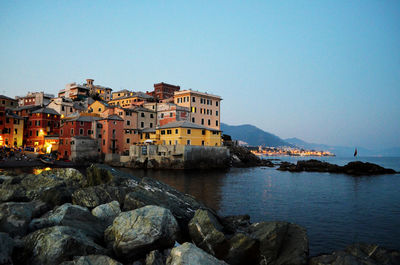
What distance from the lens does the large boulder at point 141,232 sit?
931 cm

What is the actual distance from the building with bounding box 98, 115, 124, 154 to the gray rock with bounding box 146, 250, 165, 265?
206ft

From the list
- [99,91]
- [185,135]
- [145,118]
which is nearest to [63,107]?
[145,118]

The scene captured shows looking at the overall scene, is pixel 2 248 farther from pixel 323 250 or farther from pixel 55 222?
pixel 323 250

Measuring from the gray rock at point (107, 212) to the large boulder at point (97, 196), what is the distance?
4.15 ft

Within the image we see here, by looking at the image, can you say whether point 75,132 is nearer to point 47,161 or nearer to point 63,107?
point 47,161

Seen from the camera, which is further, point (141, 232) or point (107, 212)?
point (107, 212)

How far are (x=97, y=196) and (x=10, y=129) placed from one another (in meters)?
79.5

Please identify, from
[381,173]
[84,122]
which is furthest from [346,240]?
[84,122]

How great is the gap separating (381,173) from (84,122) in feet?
236

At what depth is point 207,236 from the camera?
1060cm

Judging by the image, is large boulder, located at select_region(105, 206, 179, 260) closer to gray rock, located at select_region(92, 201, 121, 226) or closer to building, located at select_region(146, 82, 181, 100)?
gray rock, located at select_region(92, 201, 121, 226)

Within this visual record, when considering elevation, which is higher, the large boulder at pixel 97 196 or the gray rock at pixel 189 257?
the large boulder at pixel 97 196

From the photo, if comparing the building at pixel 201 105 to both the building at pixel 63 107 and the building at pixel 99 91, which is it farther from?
the building at pixel 99 91

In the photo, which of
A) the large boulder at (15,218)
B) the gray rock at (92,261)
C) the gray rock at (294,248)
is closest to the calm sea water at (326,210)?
the gray rock at (294,248)
